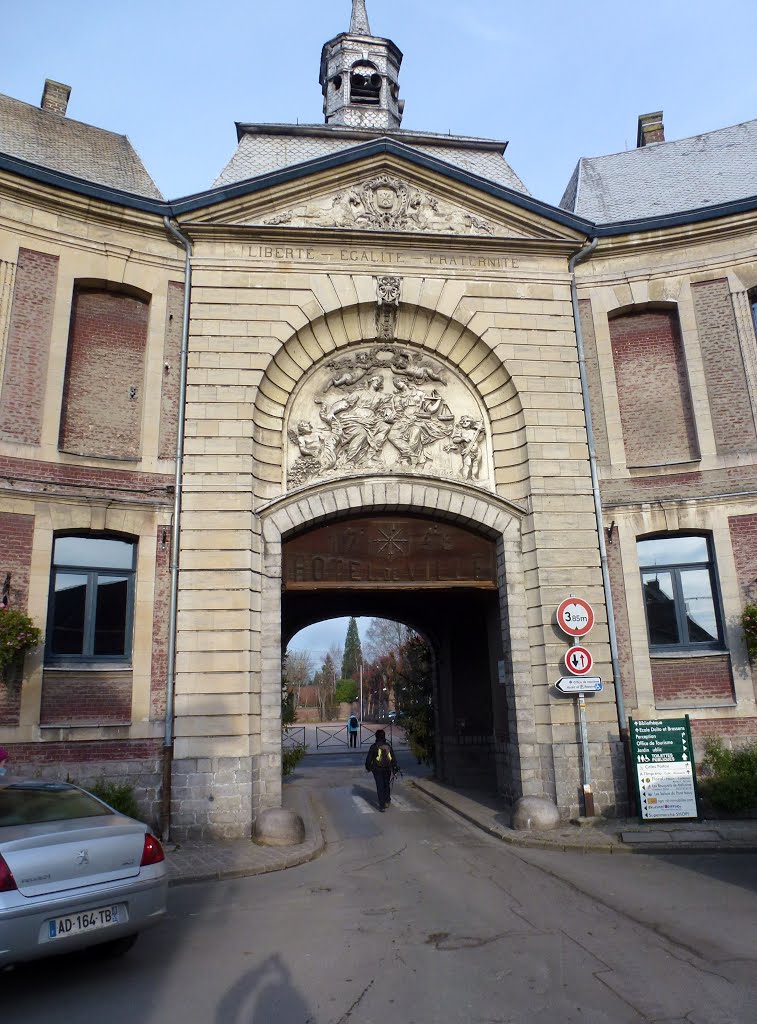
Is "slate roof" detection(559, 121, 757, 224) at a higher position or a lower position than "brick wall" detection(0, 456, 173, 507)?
higher

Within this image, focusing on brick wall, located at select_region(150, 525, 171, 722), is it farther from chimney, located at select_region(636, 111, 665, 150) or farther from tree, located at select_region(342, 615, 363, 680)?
tree, located at select_region(342, 615, 363, 680)

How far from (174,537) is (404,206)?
7396 millimetres

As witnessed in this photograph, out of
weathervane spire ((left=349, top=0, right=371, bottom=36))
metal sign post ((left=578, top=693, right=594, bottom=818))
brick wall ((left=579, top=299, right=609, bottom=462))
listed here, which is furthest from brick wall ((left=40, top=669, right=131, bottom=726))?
weathervane spire ((left=349, top=0, right=371, bottom=36))

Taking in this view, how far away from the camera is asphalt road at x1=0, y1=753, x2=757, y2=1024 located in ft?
15.8

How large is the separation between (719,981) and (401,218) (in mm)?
12480

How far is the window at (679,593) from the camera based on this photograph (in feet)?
42.0

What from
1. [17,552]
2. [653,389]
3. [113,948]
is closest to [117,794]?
[17,552]

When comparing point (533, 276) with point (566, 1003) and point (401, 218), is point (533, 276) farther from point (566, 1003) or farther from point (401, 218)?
point (566, 1003)

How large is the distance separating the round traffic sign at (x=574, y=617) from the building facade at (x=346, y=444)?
0.33m

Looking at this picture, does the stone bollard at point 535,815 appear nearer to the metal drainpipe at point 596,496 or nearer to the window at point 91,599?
the metal drainpipe at point 596,496

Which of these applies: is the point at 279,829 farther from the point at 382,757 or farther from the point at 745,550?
the point at 745,550

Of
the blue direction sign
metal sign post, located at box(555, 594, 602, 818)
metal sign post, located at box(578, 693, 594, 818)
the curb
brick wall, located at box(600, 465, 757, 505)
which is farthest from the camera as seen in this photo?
brick wall, located at box(600, 465, 757, 505)

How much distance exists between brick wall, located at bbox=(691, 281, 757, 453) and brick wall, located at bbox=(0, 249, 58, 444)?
11.2 m

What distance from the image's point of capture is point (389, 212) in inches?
554
